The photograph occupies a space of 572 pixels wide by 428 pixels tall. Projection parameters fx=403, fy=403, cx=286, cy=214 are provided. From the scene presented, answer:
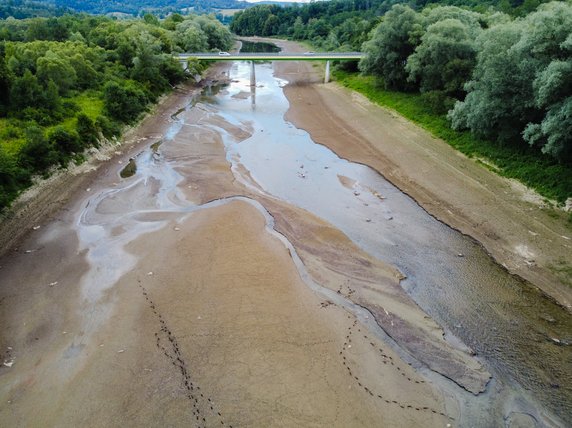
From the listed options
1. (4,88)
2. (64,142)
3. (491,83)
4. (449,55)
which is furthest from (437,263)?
(4,88)

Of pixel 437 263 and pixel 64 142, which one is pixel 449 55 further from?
Answer: pixel 64 142

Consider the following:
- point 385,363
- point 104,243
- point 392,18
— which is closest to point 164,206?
point 104,243

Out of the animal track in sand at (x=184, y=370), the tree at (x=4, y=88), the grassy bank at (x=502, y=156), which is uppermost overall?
the tree at (x=4, y=88)

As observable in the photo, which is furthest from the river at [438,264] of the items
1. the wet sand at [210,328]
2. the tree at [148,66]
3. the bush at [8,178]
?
the tree at [148,66]

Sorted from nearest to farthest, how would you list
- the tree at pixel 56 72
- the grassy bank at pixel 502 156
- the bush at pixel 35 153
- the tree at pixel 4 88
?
the grassy bank at pixel 502 156
the bush at pixel 35 153
the tree at pixel 4 88
the tree at pixel 56 72

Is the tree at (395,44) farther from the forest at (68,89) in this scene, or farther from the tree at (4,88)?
the tree at (4,88)

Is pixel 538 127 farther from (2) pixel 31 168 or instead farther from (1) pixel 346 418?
(2) pixel 31 168
